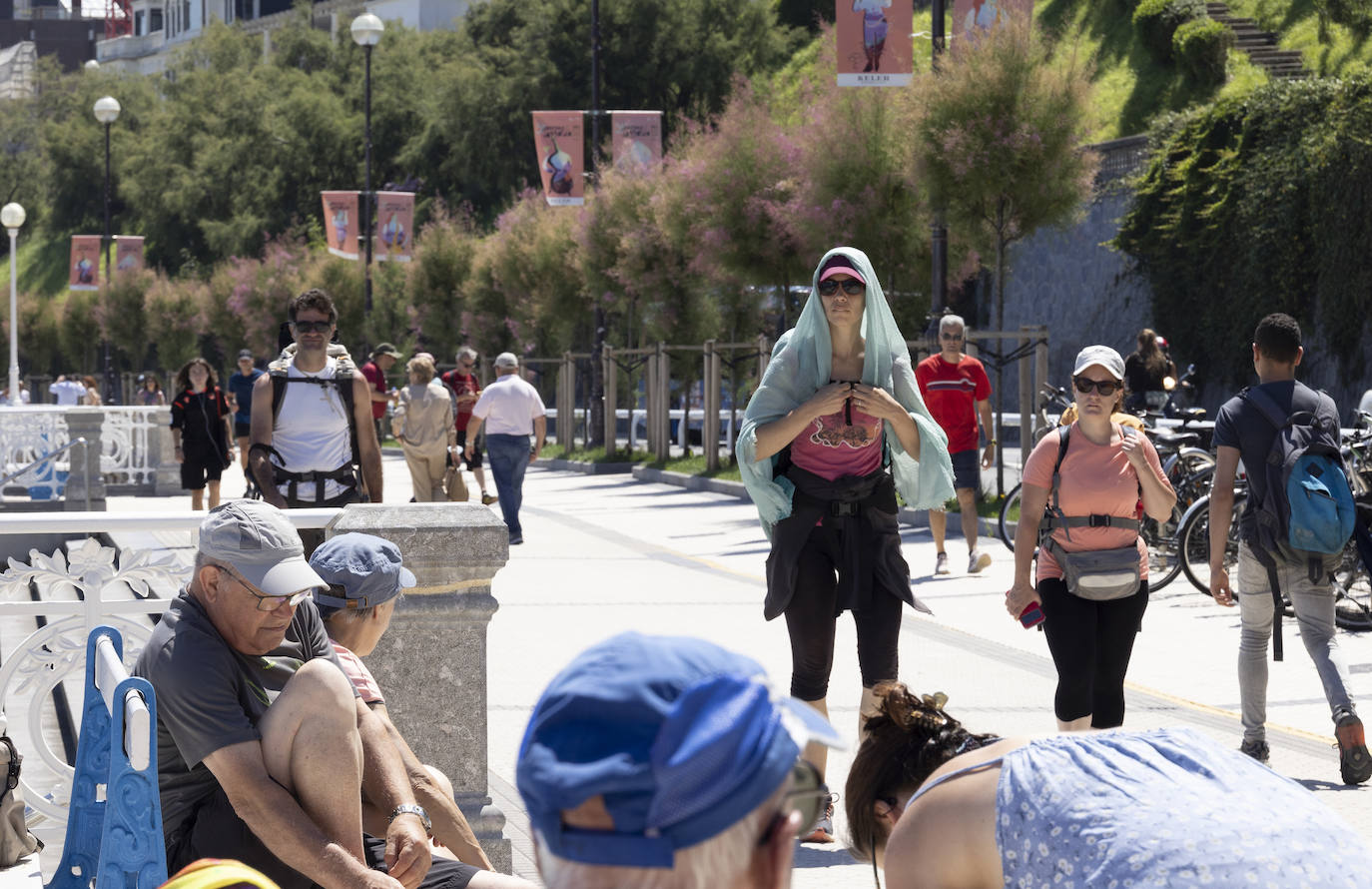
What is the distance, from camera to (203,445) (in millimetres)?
17578

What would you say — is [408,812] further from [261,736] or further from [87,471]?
[87,471]

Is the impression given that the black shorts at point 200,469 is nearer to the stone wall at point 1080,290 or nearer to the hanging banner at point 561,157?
the hanging banner at point 561,157

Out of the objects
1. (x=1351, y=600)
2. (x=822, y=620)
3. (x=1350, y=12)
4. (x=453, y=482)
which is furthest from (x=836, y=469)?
(x=1350, y=12)

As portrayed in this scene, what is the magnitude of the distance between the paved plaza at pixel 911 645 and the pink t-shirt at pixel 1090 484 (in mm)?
777

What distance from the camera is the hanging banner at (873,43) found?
728 inches

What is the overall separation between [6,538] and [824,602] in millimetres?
9258

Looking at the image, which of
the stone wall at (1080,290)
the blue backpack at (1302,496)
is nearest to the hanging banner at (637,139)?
the stone wall at (1080,290)

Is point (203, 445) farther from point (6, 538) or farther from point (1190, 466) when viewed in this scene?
point (1190, 466)

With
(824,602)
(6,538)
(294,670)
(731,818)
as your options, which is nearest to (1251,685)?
(824,602)

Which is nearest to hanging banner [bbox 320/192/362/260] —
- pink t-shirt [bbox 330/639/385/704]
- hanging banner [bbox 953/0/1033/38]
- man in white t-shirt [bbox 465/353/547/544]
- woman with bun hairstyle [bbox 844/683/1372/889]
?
hanging banner [bbox 953/0/1033/38]

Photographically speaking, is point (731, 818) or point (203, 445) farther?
point (203, 445)

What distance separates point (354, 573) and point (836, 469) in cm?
188

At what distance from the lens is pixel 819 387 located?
5.88 metres

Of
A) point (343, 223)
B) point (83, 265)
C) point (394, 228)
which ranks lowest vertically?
point (83, 265)
